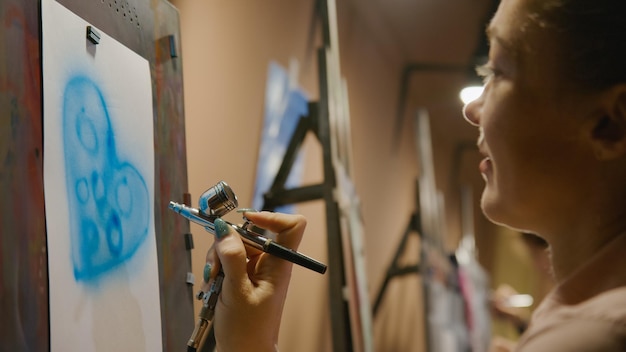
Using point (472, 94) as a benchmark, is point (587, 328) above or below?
below

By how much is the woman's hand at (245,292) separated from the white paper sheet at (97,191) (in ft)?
0.41

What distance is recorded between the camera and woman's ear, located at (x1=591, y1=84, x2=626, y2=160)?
2.31 ft

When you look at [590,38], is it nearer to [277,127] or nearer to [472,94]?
[277,127]

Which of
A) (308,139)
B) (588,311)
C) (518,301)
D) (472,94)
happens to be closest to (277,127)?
(308,139)

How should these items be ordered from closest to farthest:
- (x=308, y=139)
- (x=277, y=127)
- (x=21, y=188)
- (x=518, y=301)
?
1. (x=21, y=188)
2. (x=277, y=127)
3. (x=308, y=139)
4. (x=518, y=301)

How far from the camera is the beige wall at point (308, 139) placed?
125 cm

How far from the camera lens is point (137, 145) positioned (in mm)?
905

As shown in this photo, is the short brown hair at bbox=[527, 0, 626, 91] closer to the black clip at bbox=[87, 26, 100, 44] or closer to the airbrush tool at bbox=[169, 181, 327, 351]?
the airbrush tool at bbox=[169, 181, 327, 351]

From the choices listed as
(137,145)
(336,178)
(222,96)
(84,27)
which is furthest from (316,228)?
(84,27)

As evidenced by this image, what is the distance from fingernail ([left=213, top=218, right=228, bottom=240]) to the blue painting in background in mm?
769

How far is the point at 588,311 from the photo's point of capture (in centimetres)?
62

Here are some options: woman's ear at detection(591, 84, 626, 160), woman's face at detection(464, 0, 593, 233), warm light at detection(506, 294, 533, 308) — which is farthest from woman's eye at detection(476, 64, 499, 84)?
warm light at detection(506, 294, 533, 308)

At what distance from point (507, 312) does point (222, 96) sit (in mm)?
2618

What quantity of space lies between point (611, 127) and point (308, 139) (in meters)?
1.45
